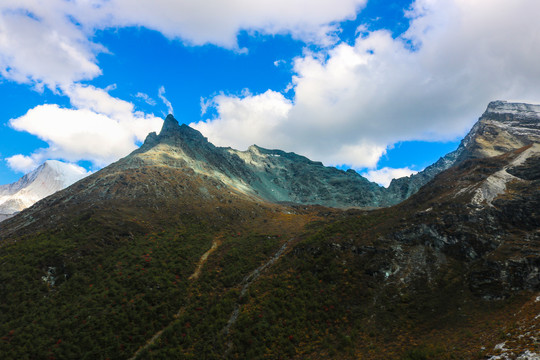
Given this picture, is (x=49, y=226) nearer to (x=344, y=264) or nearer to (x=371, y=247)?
(x=344, y=264)

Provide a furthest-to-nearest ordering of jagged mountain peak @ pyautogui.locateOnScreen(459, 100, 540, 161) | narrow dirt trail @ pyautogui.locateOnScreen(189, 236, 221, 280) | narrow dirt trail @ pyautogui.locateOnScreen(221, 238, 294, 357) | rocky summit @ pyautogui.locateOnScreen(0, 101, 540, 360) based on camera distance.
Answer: jagged mountain peak @ pyautogui.locateOnScreen(459, 100, 540, 161)
narrow dirt trail @ pyautogui.locateOnScreen(189, 236, 221, 280)
narrow dirt trail @ pyautogui.locateOnScreen(221, 238, 294, 357)
rocky summit @ pyautogui.locateOnScreen(0, 101, 540, 360)

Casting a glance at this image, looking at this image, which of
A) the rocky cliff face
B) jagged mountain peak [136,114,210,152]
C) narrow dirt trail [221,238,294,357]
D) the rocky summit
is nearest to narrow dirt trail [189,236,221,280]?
the rocky summit

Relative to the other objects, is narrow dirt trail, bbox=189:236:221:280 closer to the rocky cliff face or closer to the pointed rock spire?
the pointed rock spire

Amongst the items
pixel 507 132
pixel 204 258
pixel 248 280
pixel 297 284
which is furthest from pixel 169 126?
pixel 507 132

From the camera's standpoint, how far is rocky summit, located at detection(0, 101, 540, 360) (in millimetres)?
29516

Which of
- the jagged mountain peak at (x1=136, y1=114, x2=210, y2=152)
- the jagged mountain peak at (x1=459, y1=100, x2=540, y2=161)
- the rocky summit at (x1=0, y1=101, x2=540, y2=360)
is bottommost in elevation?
the rocky summit at (x1=0, y1=101, x2=540, y2=360)

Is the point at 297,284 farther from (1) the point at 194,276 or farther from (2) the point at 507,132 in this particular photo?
(2) the point at 507,132

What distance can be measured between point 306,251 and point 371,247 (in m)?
12.3

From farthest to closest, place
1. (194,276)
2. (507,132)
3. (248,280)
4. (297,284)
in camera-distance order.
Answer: (507,132), (194,276), (248,280), (297,284)

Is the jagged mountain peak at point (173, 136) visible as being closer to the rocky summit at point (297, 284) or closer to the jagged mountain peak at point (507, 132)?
the rocky summit at point (297, 284)

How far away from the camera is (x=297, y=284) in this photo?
137 ft

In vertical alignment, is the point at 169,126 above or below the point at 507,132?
above

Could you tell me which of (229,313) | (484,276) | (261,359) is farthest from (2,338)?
(484,276)

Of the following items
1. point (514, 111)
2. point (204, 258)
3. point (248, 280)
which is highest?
point (514, 111)
